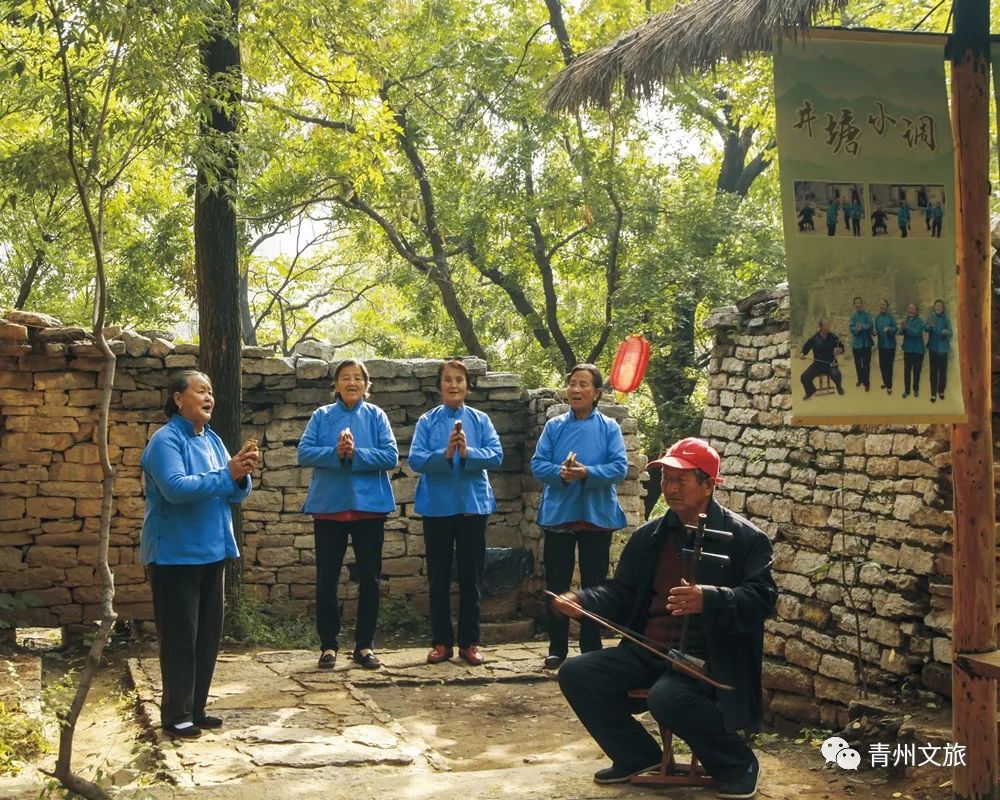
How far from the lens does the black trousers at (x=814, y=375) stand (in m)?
4.26

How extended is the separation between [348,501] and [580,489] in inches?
54.3

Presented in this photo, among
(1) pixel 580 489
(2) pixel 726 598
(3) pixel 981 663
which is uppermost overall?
(1) pixel 580 489

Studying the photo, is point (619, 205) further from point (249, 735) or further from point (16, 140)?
point (249, 735)

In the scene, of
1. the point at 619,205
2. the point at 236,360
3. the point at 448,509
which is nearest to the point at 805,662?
the point at 448,509

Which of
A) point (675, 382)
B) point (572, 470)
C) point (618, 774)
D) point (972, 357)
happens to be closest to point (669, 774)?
point (618, 774)

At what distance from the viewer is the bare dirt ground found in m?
4.43

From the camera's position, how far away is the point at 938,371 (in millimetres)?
4305

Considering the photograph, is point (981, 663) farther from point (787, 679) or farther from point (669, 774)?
point (787, 679)

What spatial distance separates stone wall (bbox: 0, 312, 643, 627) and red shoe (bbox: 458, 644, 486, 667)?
1569 millimetres

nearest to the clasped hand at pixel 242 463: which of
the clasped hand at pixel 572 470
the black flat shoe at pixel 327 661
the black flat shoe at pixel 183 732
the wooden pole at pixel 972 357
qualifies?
the black flat shoe at pixel 183 732

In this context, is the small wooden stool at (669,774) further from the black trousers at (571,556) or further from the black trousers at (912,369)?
the black trousers at (571,556)

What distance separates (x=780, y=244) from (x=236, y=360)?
8551 mm

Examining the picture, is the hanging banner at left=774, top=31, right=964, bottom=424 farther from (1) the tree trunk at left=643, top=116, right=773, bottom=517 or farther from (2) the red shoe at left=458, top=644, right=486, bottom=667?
(1) the tree trunk at left=643, top=116, right=773, bottom=517

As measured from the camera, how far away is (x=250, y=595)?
866 centimetres
